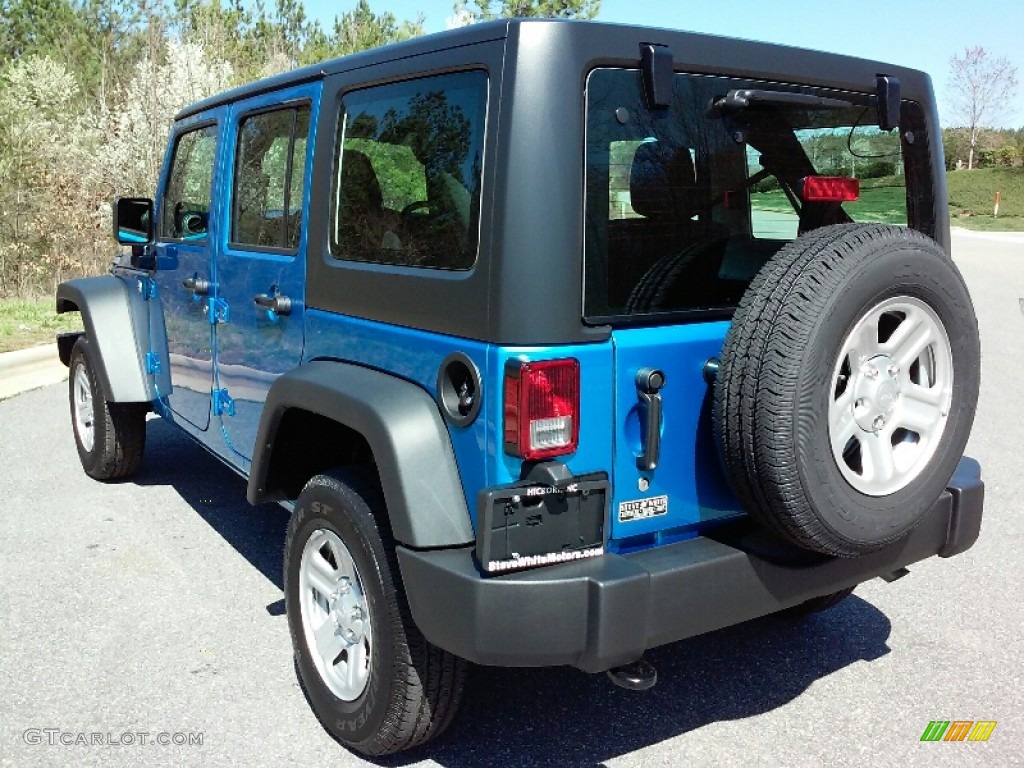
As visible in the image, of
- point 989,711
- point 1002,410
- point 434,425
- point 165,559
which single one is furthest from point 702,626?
point 1002,410

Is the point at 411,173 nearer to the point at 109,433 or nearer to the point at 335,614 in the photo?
the point at 335,614

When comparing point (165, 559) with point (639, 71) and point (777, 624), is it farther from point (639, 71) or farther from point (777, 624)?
point (639, 71)

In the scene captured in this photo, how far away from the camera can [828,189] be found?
114 inches

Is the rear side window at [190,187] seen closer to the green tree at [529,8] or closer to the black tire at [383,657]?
the black tire at [383,657]

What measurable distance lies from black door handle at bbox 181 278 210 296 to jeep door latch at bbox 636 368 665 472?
217 cm

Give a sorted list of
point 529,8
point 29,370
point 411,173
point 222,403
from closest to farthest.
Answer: point 411,173, point 222,403, point 29,370, point 529,8

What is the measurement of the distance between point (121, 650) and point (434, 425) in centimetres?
183

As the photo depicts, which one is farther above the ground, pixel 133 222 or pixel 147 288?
pixel 133 222

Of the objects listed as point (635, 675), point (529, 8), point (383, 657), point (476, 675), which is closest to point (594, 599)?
point (635, 675)

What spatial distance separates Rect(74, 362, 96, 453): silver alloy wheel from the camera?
224 inches

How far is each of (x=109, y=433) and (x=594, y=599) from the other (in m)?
3.82

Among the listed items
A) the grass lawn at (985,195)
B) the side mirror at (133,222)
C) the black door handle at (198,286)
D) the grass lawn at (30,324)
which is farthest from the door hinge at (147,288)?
A: the grass lawn at (985,195)

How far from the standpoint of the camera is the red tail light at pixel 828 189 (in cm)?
288

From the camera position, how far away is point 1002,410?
7.39 meters
